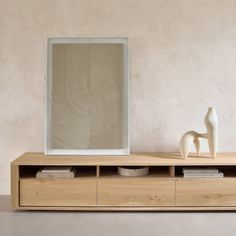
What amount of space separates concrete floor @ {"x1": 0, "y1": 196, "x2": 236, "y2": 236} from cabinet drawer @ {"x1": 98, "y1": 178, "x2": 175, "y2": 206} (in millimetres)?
86

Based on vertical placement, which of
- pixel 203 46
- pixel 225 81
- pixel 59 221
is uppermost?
pixel 203 46

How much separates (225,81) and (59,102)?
1.37 meters

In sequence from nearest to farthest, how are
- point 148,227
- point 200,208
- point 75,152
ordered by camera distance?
point 148,227 < point 200,208 < point 75,152

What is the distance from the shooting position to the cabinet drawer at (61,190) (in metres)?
2.53

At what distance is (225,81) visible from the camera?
9.73ft

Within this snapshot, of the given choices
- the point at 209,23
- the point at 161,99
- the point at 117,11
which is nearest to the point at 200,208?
the point at 161,99

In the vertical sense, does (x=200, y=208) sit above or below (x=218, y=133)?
below

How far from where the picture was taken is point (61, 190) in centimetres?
253

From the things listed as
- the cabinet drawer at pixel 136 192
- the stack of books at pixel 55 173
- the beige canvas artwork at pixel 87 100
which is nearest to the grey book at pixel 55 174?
the stack of books at pixel 55 173

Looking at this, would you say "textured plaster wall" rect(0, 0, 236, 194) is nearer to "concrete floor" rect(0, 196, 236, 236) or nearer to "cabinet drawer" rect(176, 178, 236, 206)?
"cabinet drawer" rect(176, 178, 236, 206)

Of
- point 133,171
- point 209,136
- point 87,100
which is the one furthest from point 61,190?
point 209,136

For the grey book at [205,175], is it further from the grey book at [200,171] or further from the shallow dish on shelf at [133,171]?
the shallow dish on shelf at [133,171]

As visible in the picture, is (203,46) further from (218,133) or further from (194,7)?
(218,133)

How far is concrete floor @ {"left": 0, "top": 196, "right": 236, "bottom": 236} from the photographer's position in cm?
218
